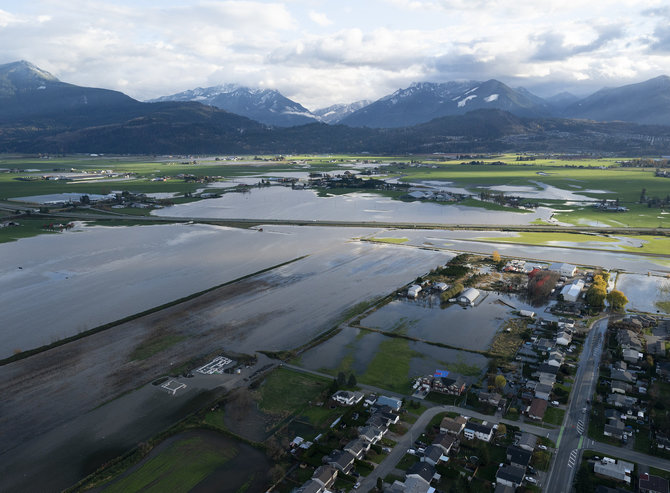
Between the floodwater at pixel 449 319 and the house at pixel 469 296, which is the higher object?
the house at pixel 469 296

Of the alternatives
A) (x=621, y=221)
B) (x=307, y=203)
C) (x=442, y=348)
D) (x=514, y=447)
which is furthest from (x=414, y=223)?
(x=514, y=447)

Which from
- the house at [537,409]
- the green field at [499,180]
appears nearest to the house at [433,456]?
the house at [537,409]

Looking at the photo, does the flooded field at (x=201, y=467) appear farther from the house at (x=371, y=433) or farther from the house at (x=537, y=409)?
the house at (x=537, y=409)

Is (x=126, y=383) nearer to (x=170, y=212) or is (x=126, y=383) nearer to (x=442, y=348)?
(x=442, y=348)

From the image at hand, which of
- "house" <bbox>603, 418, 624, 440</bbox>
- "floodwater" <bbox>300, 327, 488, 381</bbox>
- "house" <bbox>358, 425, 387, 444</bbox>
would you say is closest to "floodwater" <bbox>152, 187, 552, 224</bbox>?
"floodwater" <bbox>300, 327, 488, 381</bbox>

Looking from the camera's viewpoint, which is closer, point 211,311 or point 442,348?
point 442,348

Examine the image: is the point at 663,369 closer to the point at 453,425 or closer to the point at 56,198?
the point at 453,425
